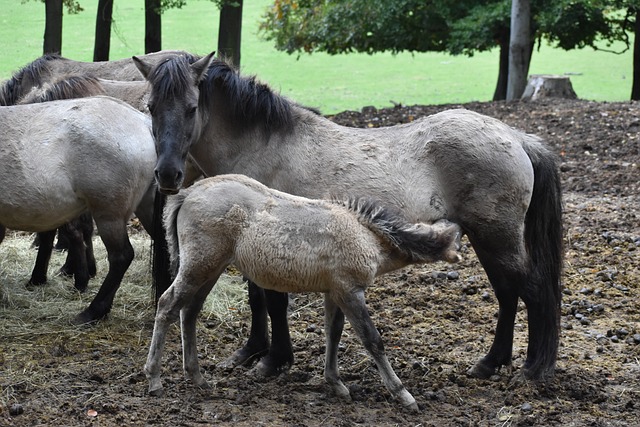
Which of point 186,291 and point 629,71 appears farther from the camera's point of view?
point 629,71

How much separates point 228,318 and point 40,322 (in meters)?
1.34

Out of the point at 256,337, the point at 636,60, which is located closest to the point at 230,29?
the point at 636,60

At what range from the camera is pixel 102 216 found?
5992mm

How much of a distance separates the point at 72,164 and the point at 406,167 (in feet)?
7.43

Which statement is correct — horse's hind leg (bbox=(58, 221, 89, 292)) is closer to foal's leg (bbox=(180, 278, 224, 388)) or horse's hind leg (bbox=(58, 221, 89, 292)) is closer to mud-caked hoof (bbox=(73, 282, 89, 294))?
mud-caked hoof (bbox=(73, 282, 89, 294))

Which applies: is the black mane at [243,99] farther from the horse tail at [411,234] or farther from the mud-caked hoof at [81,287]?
the mud-caked hoof at [81,287]

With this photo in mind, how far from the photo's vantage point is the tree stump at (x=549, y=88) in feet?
49.5

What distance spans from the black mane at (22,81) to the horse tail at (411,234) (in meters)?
4.02

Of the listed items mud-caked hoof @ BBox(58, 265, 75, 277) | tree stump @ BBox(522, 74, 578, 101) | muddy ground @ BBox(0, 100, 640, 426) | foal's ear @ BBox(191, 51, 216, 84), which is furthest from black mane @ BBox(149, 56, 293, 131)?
tree stump @ BBox(522, 74, 578, 101)

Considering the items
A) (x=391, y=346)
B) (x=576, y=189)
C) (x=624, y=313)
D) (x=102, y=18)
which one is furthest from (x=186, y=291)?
(x=102, y=18)

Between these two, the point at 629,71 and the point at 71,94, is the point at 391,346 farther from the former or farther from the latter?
the point at 629,71

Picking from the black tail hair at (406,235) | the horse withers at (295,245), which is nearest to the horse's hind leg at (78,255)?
the horse withers at (295,245)

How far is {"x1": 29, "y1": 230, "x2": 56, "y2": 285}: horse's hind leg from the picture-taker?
7.02m

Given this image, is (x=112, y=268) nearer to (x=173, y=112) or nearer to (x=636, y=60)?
(x=173, y=112)
